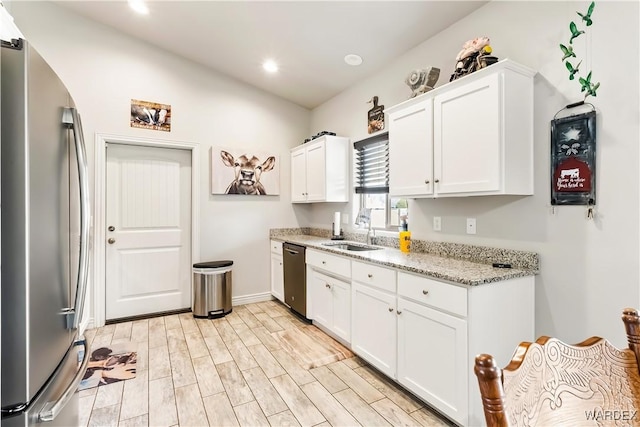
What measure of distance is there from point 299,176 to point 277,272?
129 centimetres

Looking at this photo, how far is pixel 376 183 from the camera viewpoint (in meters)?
3.41

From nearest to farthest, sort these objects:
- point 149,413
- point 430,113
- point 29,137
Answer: point 29,137 < point 149,413 < point 430,113

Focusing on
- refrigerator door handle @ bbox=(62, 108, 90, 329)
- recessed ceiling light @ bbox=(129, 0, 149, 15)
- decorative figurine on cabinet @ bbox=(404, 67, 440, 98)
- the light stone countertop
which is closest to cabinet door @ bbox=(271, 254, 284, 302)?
the light stone countertop

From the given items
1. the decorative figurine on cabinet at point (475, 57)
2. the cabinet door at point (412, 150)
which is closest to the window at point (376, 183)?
the cabinet door at point (412, 150)

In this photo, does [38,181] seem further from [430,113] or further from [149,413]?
[430,113]

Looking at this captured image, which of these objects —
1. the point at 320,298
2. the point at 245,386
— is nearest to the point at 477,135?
the point at 320,298

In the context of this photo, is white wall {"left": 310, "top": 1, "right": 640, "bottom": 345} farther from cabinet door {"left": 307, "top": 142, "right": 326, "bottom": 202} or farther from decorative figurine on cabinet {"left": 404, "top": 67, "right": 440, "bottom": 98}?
cabinet door {"left": 307, "top": 142, "right": 326, "bottom": 202}

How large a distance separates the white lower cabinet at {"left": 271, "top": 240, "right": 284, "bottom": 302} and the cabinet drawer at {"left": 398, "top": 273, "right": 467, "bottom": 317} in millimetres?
2181

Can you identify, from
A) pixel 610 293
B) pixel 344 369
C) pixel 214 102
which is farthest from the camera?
pixel 214 102

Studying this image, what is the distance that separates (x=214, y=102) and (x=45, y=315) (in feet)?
11.2

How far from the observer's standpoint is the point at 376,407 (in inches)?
79.1

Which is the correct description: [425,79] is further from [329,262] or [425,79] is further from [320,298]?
[320,298]

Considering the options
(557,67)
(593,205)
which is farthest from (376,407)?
(557,67)

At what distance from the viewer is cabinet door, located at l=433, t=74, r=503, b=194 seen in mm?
1833
